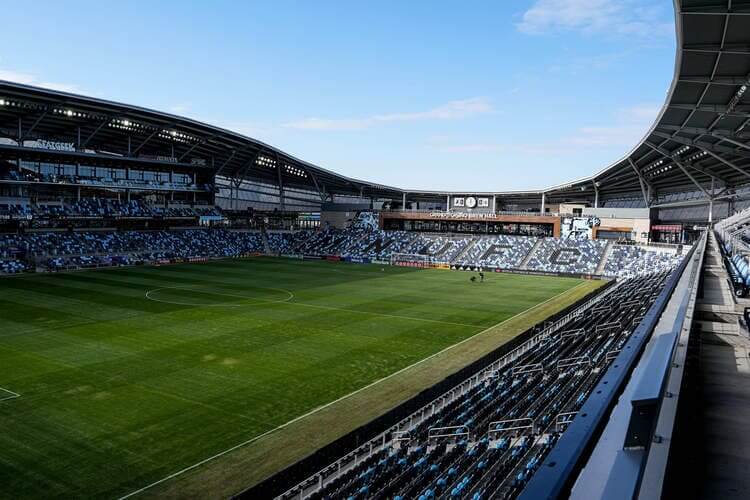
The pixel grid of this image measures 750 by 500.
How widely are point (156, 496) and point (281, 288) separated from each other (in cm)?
3568

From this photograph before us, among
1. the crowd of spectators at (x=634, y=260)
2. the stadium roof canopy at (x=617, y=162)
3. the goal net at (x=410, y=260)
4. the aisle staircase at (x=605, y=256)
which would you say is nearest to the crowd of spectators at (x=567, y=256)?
the aisle staircase at (x=605, y=256)

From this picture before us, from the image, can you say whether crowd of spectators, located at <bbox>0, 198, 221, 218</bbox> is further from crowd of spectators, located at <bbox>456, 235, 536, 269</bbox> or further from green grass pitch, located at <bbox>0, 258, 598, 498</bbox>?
crowd of spectators, located at <bbox>456, 235, 536, 269</bbox>

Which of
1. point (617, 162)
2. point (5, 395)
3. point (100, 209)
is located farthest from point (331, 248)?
point (5, 395)

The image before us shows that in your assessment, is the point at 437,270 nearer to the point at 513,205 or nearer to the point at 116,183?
the point at 513,205

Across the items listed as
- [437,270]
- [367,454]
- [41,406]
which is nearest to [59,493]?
[41,406]

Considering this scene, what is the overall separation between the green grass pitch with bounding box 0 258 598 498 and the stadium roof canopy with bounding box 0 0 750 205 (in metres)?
16.5

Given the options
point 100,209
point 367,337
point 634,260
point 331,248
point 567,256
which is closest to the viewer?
point 367,337

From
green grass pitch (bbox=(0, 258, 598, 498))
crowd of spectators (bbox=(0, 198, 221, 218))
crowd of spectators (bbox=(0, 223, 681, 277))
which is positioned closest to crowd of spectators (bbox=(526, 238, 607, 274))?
crowd of spectators (bbox=(0, 223, 681, 277))

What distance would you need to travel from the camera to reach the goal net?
251 ft

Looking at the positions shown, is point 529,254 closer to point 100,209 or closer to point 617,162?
point 617,162

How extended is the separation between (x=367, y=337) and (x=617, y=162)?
4793 cm

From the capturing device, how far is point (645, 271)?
205ft

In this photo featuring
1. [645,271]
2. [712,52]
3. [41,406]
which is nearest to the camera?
[41,406]

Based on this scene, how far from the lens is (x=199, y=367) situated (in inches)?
982
